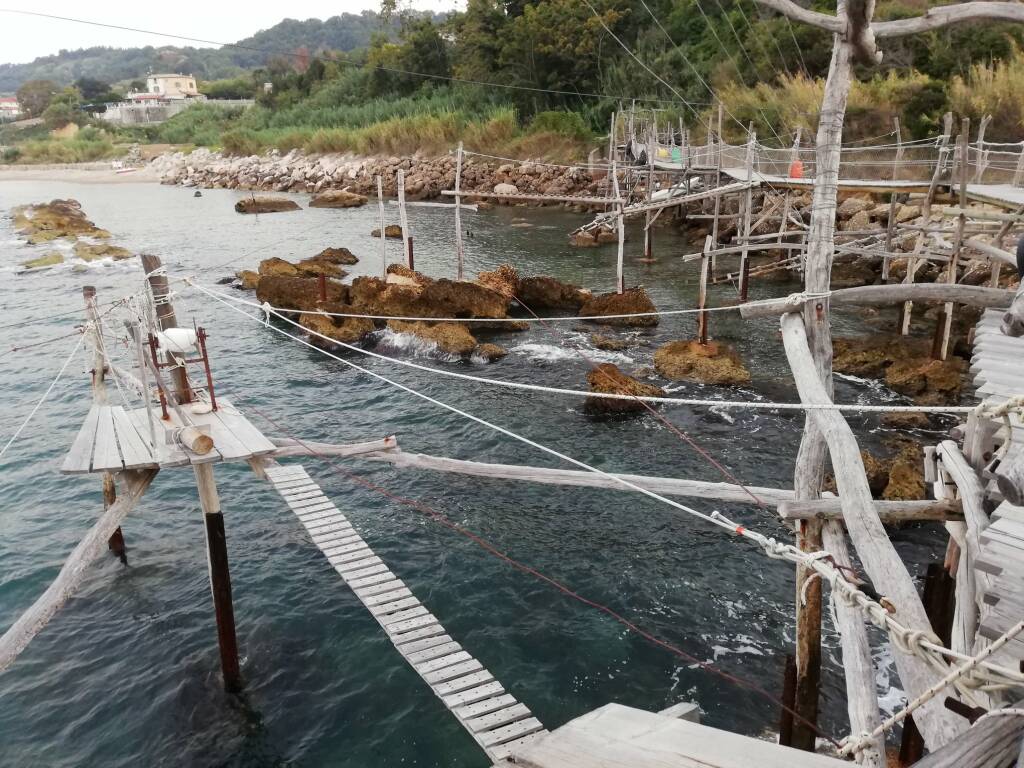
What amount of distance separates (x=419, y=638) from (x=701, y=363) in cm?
1227

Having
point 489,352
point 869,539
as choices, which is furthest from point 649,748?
point 489,352

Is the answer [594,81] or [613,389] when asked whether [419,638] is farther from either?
[594,81]

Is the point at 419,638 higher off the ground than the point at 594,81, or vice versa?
the point at 594,81

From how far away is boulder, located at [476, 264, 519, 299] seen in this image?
81.7 ft

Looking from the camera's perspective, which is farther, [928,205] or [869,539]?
[928,205]

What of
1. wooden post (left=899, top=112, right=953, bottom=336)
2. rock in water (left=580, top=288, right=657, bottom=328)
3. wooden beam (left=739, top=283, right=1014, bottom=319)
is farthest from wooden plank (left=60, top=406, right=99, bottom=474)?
wooden post (left=899, top=112, right=953, bottom=336)

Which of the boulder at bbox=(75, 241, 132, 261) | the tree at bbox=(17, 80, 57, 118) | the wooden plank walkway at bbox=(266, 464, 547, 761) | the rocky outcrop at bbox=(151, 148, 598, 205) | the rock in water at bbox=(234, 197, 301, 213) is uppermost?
the tree at bbox=(17, 80, 57, 118)

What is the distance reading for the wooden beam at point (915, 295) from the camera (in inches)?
261

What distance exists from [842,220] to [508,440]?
68.9 feet

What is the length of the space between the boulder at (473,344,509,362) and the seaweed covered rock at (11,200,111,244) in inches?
1292

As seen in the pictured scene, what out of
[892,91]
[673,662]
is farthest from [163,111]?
[673,662]

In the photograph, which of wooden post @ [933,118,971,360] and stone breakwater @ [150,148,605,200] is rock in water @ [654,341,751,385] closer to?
wooden post @ [933,118,971,360]

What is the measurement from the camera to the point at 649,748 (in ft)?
6.75

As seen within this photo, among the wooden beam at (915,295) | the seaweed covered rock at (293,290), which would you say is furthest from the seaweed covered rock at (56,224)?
the wooden beam at (915,295)
